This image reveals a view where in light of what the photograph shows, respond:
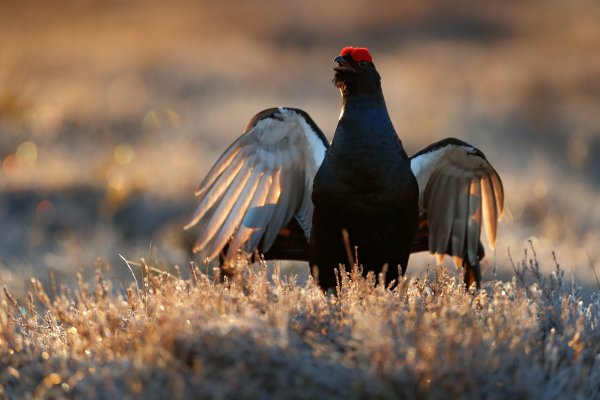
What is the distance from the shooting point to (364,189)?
475 centimetres

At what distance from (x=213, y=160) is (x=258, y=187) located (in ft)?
17.3

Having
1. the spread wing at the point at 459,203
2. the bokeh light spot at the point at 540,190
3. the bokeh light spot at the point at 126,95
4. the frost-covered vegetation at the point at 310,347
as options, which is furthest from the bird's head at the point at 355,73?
the bokeh light spot at the point at 126,95

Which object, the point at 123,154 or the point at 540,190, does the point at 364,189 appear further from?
the point at 123,154

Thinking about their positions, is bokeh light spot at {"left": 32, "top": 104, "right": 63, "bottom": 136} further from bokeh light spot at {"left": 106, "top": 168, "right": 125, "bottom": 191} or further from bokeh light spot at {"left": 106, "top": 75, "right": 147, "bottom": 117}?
bokeh light spot at {"left": 106, "top": 168, "right": 125, "bottom": 191}

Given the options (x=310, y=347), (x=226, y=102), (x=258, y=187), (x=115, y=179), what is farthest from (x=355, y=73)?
(x=226, y=102)

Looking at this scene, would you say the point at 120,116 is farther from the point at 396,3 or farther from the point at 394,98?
the point at 396,3

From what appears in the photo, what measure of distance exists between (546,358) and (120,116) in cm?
1007

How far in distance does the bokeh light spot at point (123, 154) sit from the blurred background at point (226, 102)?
46mm

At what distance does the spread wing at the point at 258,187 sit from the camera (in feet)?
17.6

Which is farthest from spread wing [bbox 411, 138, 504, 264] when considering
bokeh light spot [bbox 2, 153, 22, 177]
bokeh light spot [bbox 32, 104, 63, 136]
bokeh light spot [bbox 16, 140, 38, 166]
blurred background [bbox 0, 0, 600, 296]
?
bokeh light spot [bbox 32, 104, 63, 136]

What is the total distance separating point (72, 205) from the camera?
9.16 m

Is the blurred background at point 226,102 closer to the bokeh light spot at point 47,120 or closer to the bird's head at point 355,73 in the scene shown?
the bokeh light spot at point 47,120

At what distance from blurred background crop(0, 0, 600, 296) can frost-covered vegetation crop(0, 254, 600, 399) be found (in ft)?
3.77

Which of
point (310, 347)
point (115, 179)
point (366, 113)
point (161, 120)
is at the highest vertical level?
point (366, 113)
